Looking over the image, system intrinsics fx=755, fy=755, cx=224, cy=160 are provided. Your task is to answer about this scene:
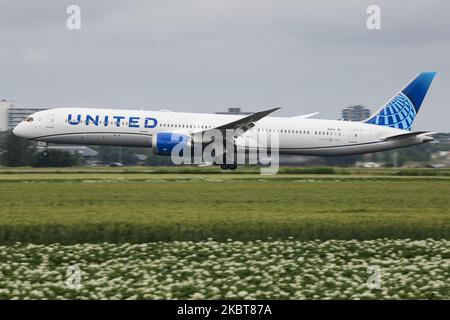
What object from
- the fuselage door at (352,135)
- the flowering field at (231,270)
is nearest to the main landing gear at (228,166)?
the fuselage door at (352,135)

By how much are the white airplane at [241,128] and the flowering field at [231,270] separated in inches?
1062

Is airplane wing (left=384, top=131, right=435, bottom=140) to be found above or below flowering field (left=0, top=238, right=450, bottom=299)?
above

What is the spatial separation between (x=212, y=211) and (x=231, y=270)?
23.1ft

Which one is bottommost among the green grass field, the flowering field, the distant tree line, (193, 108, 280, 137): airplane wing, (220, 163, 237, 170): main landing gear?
the flowering field

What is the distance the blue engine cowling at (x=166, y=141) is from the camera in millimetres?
43281

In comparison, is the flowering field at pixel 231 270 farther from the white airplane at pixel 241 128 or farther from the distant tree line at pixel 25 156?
the distant tree line at pixel 25 156

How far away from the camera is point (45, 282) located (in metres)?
13.8

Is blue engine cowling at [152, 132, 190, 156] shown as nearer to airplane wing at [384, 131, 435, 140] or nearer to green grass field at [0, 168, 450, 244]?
green grass field at [0, 168, 450, 244]

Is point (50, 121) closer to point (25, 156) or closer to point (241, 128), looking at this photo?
point (241, 128)

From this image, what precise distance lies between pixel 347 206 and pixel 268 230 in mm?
6556

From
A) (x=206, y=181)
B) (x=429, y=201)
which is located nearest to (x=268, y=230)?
(x=429, y=201)

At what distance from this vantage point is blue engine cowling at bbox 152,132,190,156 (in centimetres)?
4328

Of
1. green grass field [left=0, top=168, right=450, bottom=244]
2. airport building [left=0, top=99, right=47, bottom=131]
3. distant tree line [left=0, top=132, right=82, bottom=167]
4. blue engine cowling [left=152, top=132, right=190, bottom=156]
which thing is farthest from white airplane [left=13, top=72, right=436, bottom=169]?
airport building [left=0, top=99, right=47, bottom=131]
